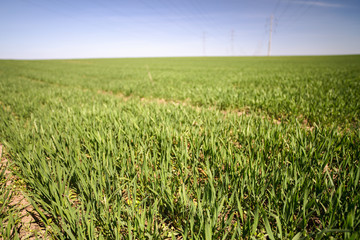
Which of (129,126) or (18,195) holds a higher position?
(129,126)

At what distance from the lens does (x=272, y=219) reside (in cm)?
128

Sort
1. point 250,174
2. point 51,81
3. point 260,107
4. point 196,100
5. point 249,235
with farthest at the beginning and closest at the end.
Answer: point 51,81, point 196,100, point 260,107, point 250,174, point 249,235

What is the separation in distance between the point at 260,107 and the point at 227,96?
1213 millimetres

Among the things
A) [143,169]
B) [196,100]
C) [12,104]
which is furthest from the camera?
[196,100]

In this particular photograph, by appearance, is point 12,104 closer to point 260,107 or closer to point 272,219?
point 272,219

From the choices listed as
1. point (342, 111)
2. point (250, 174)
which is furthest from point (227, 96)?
point (250, 174)

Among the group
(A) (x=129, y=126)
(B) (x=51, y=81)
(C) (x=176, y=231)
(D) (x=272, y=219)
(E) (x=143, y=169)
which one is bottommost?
(C) (x=176, y=231)

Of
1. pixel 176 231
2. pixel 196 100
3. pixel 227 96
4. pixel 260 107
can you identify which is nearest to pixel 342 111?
pixel 260 107

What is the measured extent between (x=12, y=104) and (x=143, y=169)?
646 centimetres

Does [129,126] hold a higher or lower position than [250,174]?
higher

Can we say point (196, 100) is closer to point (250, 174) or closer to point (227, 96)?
point (227, 96)

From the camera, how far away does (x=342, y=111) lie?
3.77 meters

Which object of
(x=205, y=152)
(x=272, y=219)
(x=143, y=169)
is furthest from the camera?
(x=205, y=152)

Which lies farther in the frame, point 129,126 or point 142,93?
point 142,93
